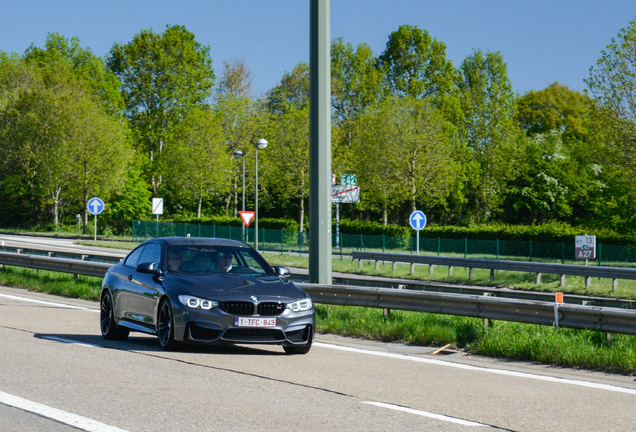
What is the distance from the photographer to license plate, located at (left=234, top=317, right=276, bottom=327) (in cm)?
1005

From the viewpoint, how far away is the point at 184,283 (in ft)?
34.5

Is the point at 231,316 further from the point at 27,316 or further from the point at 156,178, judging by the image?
the point at 156,178

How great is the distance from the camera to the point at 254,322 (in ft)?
33.1

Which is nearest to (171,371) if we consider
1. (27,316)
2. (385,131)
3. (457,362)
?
(457,362)

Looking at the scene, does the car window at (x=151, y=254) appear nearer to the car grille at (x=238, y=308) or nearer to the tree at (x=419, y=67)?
the car grille at (x=238, y=308)

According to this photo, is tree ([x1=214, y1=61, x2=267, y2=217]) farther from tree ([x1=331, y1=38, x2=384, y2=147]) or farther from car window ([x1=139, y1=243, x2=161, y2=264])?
car window ([x1=139, y1=243, x2=161, y2=264])

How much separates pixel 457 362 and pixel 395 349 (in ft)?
4.38

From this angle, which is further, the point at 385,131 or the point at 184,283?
the point at 385,131

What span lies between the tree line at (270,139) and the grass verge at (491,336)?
4266cm

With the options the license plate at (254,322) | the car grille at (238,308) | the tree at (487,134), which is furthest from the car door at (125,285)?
the tree at (487,134)

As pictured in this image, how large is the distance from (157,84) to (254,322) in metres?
69.1

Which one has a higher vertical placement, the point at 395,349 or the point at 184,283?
the point at 184,283

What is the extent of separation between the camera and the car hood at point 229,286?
10.2 m

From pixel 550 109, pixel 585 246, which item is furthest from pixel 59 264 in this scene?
pixel 550 109
